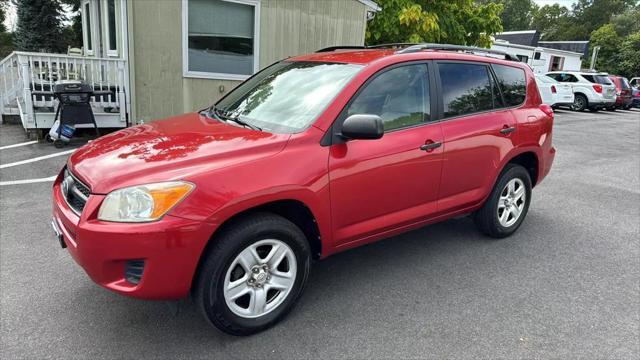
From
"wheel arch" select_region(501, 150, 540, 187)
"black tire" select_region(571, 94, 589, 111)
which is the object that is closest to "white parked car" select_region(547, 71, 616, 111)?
"black tire" select_region(571, 94, 589, 111)

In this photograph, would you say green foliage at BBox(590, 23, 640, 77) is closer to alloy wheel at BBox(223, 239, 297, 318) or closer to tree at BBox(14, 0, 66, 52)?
tree at BBox(14, 0, 66, 52)

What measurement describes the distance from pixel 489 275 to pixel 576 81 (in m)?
20.7

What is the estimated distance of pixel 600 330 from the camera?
3062mm

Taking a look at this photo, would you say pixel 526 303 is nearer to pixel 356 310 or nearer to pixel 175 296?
pixel 356 310

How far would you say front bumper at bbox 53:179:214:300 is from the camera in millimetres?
2373

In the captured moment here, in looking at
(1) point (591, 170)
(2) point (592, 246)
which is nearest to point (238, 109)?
(2) point (592, 246)

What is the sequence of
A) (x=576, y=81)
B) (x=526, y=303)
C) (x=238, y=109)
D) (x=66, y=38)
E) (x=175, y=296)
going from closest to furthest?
(x=175, y=296)
(x=526, y=303)
(x=238, y=109)
(x=576, y=81)
(x=66, y=38)

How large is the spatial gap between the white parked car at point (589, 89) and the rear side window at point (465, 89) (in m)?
19.5

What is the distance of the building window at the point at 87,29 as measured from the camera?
11.5 meters

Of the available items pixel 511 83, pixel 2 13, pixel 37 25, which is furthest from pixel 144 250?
pixel 2 13

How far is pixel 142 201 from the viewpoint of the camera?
2430 mm

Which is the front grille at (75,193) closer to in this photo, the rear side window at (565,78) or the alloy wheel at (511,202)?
the alloy wheel at (511,202)

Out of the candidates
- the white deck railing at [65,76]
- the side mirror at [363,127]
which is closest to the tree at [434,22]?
the white deck railing at [65,76]

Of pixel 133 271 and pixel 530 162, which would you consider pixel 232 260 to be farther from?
pixel 530 162
